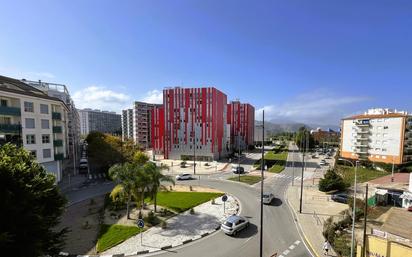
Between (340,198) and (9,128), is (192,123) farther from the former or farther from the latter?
(340,198)

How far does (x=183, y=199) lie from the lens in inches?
1175

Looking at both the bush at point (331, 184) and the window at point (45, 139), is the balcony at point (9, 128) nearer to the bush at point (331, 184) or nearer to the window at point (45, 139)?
the window at point (45, 139)

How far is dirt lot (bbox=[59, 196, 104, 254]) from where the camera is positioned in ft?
57.5

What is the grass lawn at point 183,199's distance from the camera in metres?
26.8

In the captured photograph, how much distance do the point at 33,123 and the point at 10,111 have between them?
3.77 meters

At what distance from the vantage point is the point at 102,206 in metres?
27.2

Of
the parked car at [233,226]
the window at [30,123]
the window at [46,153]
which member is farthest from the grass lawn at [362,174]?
the window at [30,123]

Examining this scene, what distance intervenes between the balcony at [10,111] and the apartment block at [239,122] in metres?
69.7

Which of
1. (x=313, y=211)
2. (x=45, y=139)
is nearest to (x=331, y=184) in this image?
(x=313, y=211)

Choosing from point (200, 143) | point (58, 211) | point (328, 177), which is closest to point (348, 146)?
point (328, 177)

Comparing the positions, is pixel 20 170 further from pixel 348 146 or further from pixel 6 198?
pixel 348 146

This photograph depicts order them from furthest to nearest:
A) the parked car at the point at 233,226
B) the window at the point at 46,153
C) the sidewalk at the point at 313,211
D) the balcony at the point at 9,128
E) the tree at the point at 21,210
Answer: the window at the point at 46,153
the balcony at the point at 9,128
the parked car at the point at 233,226
the sidewalk at the point at 313,211
the tree at the point at 21,210

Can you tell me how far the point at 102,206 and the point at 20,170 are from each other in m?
18.7

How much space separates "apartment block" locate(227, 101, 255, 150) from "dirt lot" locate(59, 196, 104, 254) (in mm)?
67502
